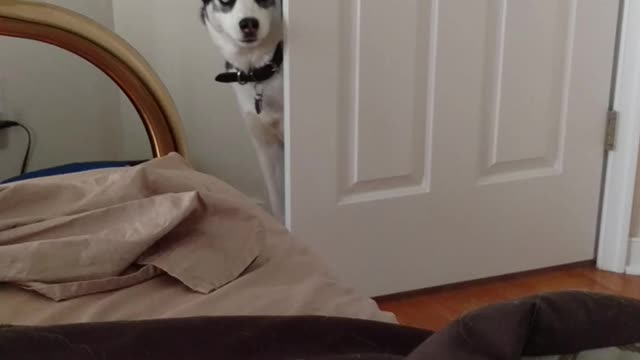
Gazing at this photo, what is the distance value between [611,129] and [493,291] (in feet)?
1.75

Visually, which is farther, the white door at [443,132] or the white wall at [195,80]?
the white wall at [195,80]

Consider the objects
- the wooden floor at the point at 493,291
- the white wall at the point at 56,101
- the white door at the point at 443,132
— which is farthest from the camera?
the white wall at the point at 56,101

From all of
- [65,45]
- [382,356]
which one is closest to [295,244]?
[382,356]

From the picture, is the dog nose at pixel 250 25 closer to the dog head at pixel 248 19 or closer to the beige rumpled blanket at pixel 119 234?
the dog head at pixel 248 19

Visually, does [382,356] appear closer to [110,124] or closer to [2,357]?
[2,357]

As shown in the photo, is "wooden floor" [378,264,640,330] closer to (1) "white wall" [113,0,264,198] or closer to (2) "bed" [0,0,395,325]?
(1) "white wall" [113,0,264,198]

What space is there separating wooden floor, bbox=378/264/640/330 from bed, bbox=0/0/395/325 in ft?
3.55

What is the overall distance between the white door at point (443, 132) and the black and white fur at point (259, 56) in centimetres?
15

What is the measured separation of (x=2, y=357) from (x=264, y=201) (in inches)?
69.8

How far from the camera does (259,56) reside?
2.10 metres

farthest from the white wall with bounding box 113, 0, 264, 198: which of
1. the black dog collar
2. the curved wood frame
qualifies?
the curved wood frame

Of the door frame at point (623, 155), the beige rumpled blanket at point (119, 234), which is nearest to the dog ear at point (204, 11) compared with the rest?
the door frame at point (623, 155)

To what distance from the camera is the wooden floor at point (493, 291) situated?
6.98 feet

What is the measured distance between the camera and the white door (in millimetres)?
1996
